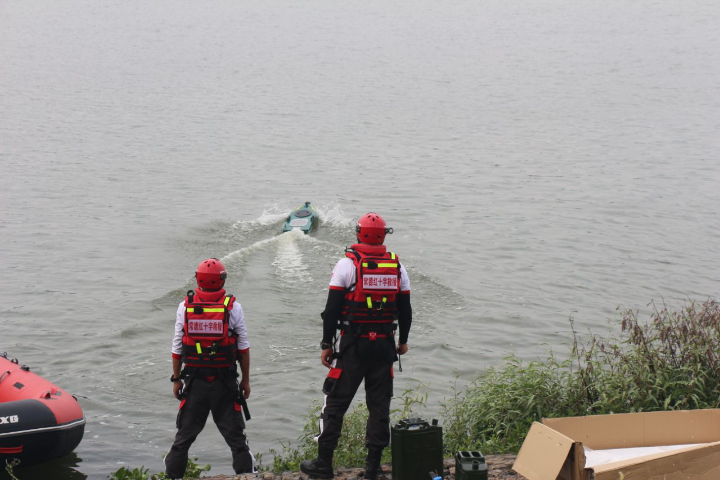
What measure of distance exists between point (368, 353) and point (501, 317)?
8.24 metres

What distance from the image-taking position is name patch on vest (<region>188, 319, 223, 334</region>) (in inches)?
277

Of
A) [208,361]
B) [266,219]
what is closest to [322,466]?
[208,361]

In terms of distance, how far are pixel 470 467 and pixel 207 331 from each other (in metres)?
2.54

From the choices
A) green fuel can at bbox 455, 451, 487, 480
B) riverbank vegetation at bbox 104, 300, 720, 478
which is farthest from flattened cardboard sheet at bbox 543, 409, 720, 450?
green fuel can at bbox 455, 451, 487, 480

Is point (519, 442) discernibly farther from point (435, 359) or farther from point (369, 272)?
point (435, 359)

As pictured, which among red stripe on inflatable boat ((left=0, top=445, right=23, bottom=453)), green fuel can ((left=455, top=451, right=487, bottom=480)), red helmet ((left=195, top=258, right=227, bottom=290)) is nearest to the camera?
green fuel can ((left=455, top=451, right=487, bottom=480))

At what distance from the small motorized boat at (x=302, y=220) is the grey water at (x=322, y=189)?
0.48 meters

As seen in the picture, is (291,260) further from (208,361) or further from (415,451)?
(415,451)

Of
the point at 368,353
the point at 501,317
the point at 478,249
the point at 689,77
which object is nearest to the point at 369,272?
the point at 368,353

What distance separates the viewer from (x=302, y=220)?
20.8 metres

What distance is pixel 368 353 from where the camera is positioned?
22.7 feet

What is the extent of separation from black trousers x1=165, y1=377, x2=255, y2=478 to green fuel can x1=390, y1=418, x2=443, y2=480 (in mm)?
1523

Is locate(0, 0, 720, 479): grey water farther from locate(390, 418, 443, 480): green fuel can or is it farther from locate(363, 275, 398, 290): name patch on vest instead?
locate(363, 275, 398, 290): name patch on vest

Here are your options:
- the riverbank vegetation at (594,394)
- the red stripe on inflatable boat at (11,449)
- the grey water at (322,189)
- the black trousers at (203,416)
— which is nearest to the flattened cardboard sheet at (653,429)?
the riverbank vegetation at (594,394)
